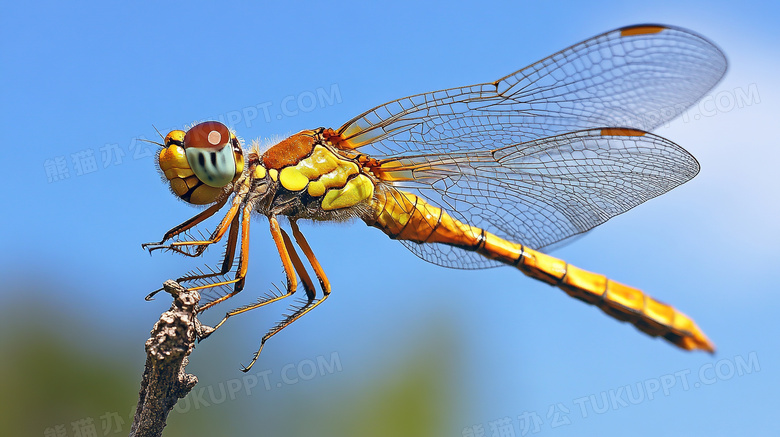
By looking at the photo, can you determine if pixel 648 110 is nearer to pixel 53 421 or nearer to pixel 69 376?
pixel 53 421

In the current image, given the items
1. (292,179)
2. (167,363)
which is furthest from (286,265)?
(167,363)

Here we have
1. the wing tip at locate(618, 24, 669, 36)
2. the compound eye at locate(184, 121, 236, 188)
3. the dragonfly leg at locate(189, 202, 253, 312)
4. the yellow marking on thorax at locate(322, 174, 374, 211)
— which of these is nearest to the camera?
the dragonfly leg at locate(189, 202, 253, 312)

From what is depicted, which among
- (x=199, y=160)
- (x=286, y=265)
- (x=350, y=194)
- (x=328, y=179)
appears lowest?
(x=286, y=265)

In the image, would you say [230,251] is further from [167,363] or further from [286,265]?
[167,363]

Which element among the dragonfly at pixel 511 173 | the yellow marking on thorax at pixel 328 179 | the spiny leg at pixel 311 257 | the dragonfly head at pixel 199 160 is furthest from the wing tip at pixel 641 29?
the dragonfly head at pixel 199 160

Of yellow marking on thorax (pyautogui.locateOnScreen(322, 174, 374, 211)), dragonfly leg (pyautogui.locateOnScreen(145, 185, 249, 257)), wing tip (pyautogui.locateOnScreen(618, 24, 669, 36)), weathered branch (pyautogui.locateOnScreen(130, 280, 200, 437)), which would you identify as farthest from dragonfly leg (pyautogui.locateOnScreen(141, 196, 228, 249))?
wing tip (pyautogui.locateOnScreen(618, 24, 669, 36))

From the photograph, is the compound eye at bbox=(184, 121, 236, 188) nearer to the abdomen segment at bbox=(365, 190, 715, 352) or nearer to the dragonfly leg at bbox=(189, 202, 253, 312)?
the dragonfly leg at bbox=(189, 202, 253, 312)
